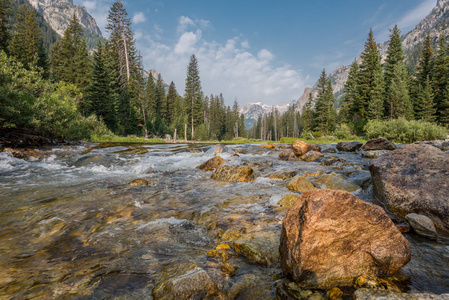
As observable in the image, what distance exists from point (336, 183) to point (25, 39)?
6131 cm

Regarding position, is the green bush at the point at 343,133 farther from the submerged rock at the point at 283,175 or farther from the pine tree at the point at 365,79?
the submerged rock at the point at 283,175

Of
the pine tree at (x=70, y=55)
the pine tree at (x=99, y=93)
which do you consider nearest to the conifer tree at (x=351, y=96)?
the pine tree at (x=99, y=93)

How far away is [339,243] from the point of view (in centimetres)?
245

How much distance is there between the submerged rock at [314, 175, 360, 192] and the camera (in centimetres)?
652

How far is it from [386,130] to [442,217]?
2807 cm

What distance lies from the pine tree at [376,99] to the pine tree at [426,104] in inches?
278


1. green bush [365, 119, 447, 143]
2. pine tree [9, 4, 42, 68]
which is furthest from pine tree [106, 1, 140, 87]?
green bush [365, 119, 447, 143]

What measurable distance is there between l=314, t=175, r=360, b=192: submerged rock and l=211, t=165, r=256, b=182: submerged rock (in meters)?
2.51

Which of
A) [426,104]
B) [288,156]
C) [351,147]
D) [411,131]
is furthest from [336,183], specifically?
[426,104]

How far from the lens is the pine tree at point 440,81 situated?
37.7 metres

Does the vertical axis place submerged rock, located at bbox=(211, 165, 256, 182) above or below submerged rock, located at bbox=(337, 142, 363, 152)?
below

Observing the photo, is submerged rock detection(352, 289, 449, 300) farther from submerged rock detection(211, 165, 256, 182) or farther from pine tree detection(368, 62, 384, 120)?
pine tree detection(368, 62, 384, 120)

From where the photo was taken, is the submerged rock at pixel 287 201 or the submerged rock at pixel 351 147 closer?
the submerged rock at pixel 287 201

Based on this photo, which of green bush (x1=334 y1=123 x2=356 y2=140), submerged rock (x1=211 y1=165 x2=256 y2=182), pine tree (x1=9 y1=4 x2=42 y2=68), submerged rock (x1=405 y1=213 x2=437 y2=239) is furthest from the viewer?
pine tree (x1=9 y1=4 x2=42 y2=68)
